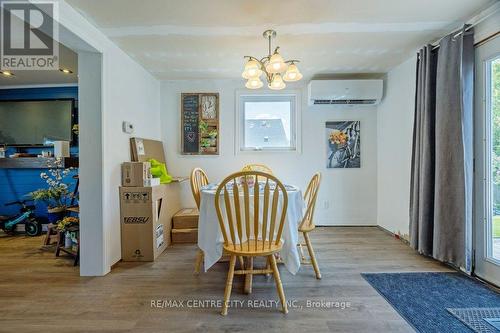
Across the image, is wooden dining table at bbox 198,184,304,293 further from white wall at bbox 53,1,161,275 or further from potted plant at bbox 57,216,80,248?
potted plant at bbox 57,216,80,248

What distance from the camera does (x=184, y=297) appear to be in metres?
1.89

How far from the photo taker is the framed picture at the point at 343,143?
3812 millimetres

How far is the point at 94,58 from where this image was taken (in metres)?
2.29

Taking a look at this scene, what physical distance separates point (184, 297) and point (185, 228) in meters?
1.38

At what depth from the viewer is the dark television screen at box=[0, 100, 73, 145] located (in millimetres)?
3828

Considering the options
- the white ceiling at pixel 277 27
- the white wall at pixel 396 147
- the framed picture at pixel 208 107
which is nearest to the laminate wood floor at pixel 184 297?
the white wall at pixel 396 147

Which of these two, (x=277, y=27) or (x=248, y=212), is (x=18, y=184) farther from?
(x=277, y=27)

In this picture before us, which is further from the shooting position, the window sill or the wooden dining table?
the window sill

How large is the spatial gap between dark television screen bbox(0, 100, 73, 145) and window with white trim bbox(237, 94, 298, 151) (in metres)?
2.78

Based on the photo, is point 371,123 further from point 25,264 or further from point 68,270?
point 25,264

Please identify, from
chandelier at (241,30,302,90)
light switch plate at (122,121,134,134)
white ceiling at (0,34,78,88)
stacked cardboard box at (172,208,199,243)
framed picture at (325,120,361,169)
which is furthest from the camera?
framed picture at (325,120,361,169)

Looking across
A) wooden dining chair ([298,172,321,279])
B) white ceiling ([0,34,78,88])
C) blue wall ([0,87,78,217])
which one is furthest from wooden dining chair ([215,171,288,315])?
blue wall ([0,87,78,217])

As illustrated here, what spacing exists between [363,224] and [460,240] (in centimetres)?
167

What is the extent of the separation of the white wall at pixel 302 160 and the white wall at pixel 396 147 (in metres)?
0.19
